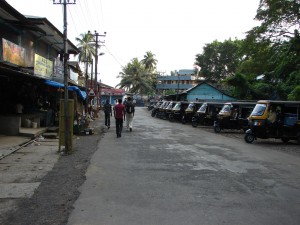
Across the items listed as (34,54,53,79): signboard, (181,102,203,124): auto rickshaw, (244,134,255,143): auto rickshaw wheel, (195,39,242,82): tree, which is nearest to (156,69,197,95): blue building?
(195,39,242,82): tree

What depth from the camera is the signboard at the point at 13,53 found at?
46.8 feet

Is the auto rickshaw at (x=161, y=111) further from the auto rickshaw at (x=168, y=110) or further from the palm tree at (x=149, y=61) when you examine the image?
the palm tree at (x=149, y=61)

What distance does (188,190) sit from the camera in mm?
7020

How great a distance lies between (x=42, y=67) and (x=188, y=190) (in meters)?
13.4

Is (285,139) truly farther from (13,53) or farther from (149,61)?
(149,61)

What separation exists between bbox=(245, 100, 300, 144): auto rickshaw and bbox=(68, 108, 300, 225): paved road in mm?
4440

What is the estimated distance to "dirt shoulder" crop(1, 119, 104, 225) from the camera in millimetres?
5344

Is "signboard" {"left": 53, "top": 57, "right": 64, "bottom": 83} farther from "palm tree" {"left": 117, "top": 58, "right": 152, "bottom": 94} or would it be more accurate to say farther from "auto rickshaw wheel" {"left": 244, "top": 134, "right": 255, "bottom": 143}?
"palm tree" {"left": 117, "top": 58, "right": 152, "bottom": 94}

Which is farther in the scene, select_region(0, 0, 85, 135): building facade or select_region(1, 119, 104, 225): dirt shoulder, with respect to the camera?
select_region(0, 0, 85, 135): building facade

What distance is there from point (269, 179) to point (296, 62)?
24056 mm

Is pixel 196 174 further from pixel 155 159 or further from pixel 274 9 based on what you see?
pixel 274 9

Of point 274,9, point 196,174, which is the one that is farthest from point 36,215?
point 274,9

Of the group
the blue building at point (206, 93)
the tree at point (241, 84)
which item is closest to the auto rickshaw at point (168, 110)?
the tree at point (241, 84)

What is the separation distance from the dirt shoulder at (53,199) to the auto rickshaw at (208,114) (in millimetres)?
17140
